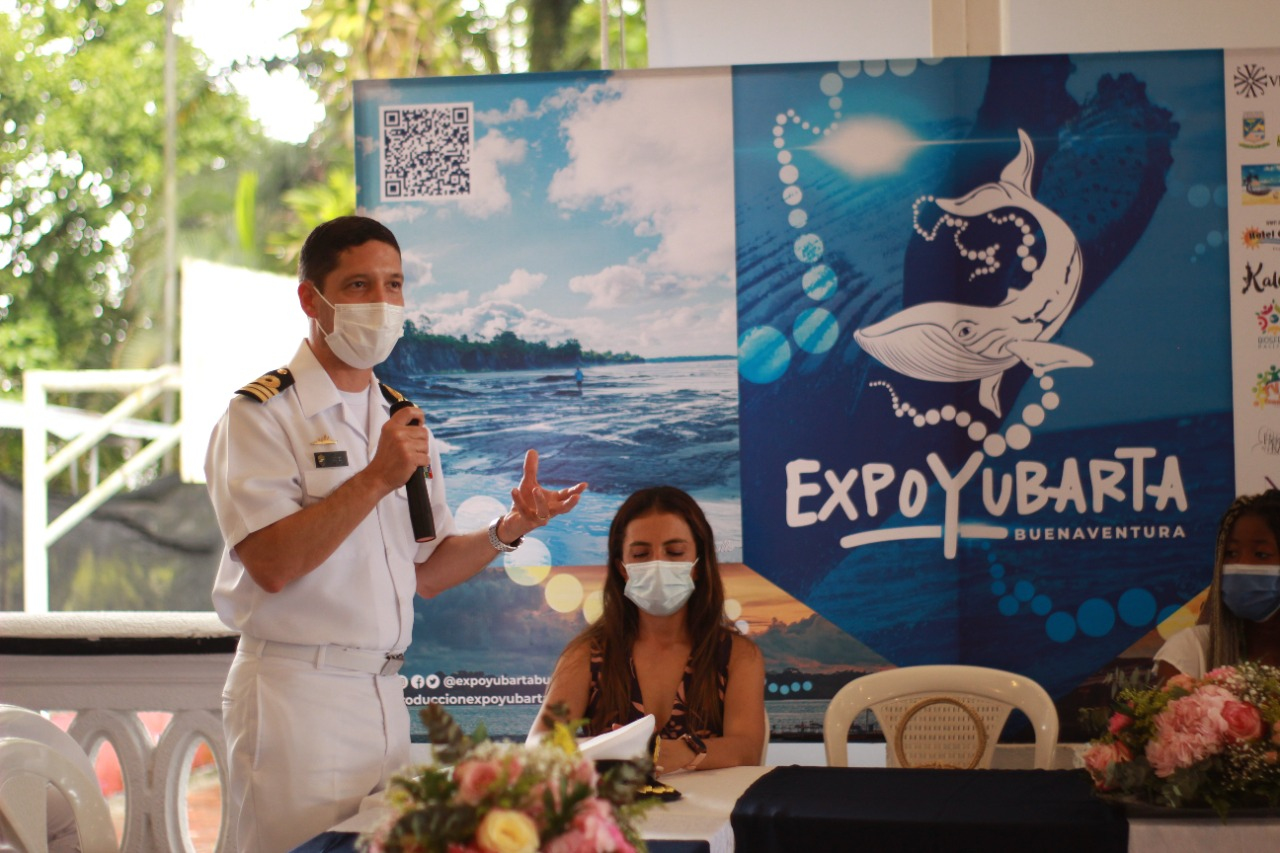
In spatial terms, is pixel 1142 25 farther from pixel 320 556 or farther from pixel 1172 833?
pixel 320 556

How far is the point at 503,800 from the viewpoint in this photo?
1.23 m

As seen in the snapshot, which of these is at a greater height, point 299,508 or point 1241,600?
point 299,508

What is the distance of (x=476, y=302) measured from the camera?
4.15 meters

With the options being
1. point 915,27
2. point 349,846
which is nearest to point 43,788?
point 349,846

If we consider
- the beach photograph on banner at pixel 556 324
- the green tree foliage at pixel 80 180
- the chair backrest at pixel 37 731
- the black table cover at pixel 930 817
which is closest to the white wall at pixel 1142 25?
the beach photograph on banner at pixel 556 324

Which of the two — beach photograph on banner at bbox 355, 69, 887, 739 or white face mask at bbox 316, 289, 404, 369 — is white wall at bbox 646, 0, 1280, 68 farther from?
white face mask at bbox 316, 289, 404, 369

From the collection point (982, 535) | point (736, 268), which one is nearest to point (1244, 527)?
point (982, 535)

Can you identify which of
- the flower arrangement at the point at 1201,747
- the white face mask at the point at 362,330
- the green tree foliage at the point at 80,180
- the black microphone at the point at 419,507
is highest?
the green tree foliage at the point at 80,180

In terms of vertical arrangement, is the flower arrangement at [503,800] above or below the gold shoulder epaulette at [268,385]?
below

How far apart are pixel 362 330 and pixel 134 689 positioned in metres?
1.03

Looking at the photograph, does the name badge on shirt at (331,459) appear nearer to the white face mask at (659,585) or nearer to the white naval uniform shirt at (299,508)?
the white naval uniform shirt at (299,508)

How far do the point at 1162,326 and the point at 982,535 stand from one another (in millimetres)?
838

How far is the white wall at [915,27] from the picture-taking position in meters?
4.41

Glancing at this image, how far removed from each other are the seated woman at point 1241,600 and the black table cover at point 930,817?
37.2 inches
